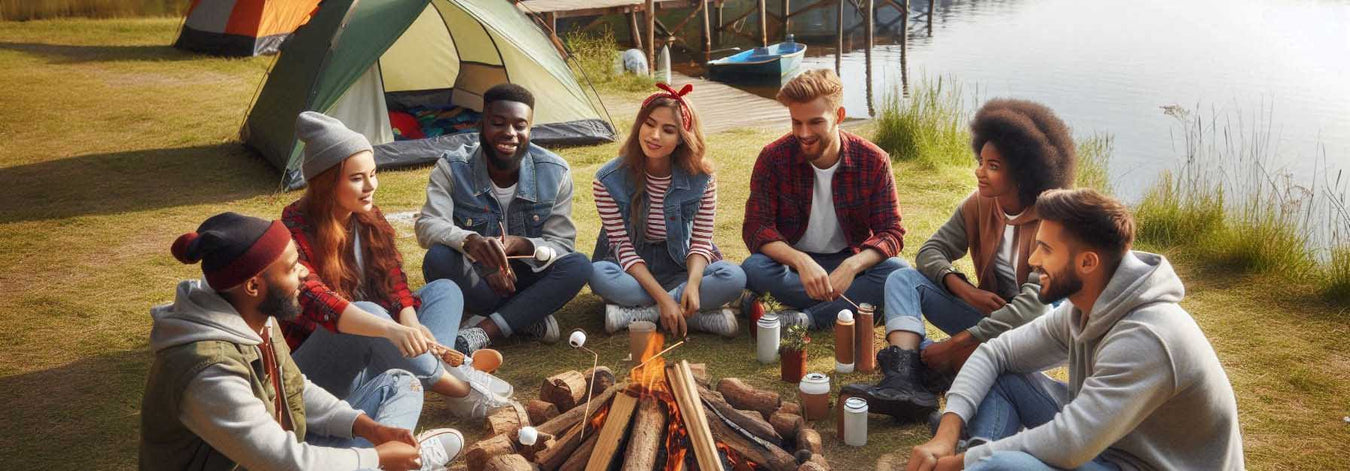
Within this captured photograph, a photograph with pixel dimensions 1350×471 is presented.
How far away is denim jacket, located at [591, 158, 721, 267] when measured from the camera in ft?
14.2

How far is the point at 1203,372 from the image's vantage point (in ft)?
7.86

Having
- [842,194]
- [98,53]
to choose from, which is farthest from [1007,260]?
[98,53]

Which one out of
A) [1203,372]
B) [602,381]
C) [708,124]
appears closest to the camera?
[1203,372]

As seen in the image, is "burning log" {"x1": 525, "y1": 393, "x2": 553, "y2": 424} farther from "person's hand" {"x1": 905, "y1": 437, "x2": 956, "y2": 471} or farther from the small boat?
the small boat

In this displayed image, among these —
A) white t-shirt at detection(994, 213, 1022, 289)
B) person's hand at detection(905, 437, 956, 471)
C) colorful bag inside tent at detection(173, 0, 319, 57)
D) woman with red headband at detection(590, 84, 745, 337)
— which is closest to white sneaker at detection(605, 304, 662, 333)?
woman with red headband at detection(590, 84, 745, 337)

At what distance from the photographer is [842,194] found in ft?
14.1

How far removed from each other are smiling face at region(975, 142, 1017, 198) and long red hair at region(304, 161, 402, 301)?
2017 millimetres

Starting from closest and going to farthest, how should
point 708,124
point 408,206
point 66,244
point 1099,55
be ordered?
point 66,244
point 408,206
point 708,124
point 1099,55

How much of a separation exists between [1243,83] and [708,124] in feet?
27.4

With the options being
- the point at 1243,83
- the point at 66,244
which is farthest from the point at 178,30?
the point at 1243,83

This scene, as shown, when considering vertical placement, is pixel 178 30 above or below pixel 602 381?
above

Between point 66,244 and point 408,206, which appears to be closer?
point 66,244

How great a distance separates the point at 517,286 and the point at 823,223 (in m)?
1.27

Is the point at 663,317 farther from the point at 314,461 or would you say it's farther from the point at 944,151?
the point at 944,151
